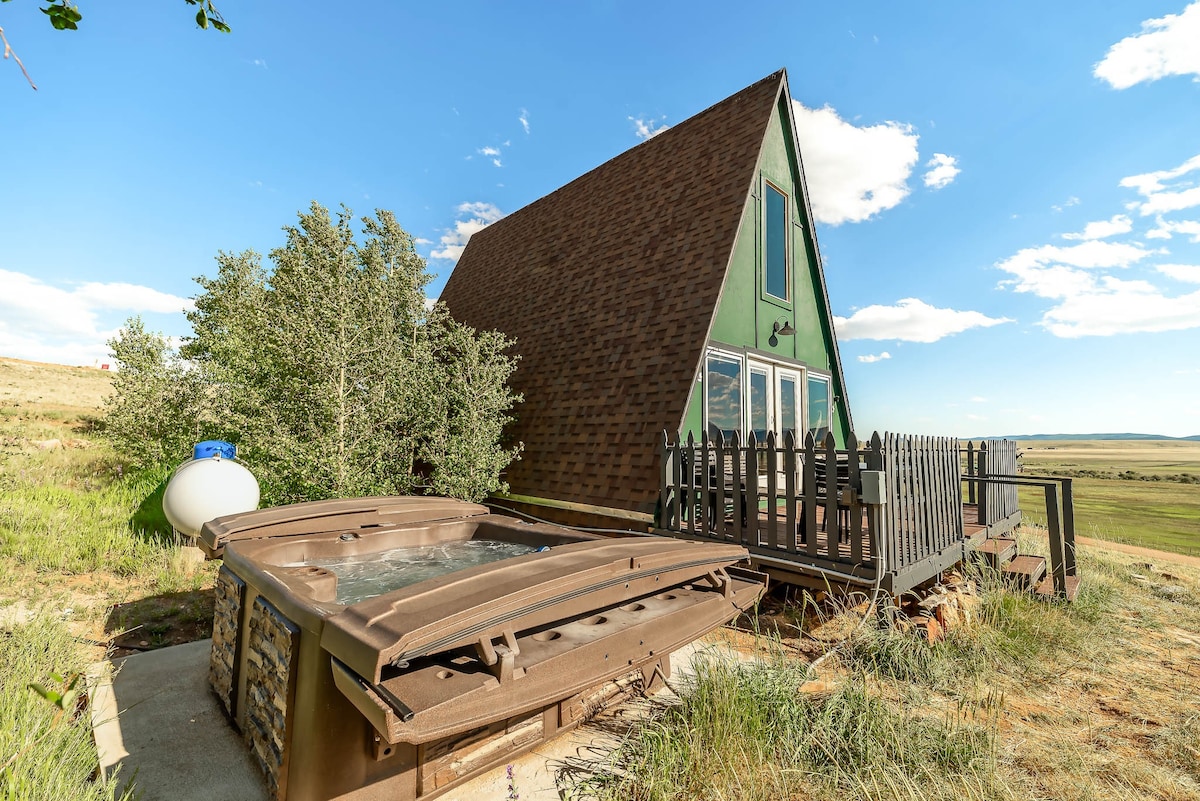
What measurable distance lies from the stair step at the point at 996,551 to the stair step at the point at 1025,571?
13cm

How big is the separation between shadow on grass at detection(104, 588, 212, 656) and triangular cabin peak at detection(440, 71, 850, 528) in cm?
461

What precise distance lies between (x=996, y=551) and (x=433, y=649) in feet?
25.4

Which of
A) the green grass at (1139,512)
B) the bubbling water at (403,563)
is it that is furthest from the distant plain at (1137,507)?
the bubbling water at (403,563)

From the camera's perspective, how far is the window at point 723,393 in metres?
8.06

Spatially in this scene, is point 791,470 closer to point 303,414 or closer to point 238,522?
point 238,522

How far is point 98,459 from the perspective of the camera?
14.2m

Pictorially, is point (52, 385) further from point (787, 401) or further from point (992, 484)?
point (992, 484)

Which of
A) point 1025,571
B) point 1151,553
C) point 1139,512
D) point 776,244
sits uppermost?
point 776,244

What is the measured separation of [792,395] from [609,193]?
18.9 feet

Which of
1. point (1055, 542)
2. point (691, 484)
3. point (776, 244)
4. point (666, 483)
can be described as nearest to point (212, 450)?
point (666, 483)

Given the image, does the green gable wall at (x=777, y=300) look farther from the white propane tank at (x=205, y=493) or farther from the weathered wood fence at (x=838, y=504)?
the white propane tank at (x=205, y=493)

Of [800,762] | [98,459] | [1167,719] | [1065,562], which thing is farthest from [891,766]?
[98,459]

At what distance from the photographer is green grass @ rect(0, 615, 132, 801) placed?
7.87 feet

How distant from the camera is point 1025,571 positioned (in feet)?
22.4
